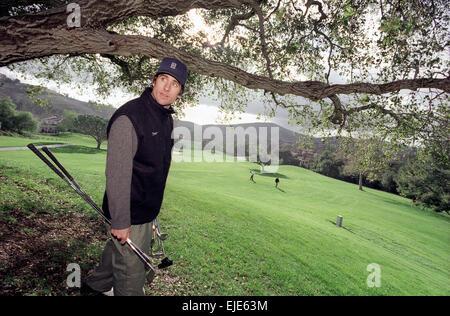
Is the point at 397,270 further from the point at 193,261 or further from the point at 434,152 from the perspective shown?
the point at 193,261

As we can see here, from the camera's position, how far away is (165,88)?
10.9 feet

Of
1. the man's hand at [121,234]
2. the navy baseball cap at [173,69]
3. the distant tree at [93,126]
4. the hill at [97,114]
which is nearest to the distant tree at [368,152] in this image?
the hill at [97,114]

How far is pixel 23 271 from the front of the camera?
423 centimetres

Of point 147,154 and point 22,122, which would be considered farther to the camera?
point 22,122

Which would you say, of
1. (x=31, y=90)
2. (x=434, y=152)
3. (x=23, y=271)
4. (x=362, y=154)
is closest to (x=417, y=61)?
(x=434, y=152)

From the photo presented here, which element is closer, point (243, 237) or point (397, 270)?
point (243, 237)

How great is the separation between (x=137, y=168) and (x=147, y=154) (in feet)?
0.89

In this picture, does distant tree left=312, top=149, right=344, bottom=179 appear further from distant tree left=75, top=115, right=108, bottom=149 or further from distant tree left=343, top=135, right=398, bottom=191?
distant tree left=75, top=115, right=108, bottom=149

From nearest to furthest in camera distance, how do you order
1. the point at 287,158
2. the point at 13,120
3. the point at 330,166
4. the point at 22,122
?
1. the point at 13,120
2. the point at 22,122
3. the point at 330,166
4. the point at 287,158

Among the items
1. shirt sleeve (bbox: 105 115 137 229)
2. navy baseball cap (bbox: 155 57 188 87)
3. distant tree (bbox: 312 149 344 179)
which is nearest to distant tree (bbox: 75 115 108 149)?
navy baseball cap (bbox: 155 57 188 87)

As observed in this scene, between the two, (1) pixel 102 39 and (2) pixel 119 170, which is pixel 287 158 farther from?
(2) pixel 119 170

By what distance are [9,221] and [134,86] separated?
9647 millimetres

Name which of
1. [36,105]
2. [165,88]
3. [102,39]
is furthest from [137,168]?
[36,105]
